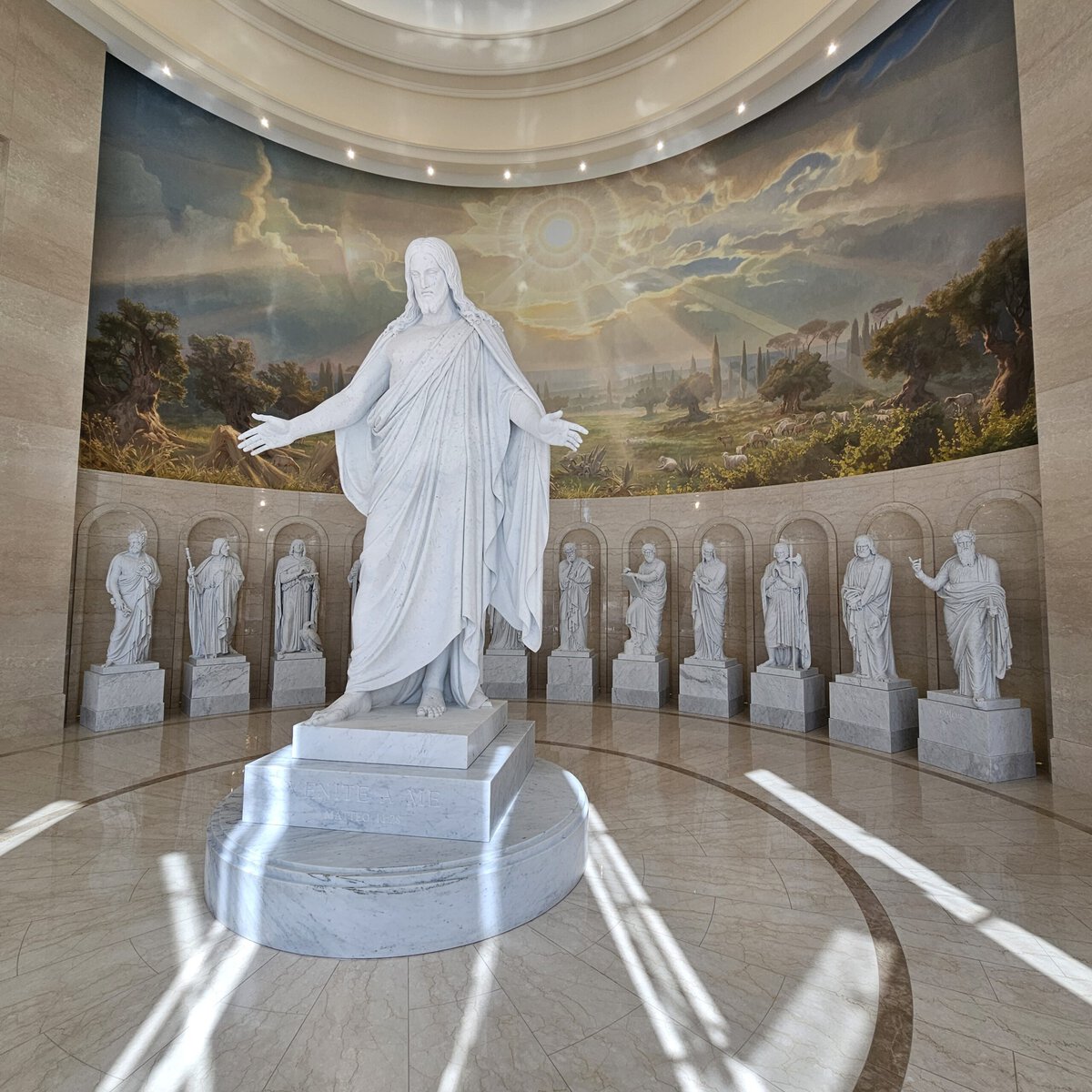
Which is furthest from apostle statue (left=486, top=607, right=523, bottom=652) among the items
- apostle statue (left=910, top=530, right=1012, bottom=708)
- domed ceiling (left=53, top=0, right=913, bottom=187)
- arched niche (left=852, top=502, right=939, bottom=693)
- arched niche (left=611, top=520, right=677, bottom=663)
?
domed ceiling (left=53, top=0, right=913, bottom=187)

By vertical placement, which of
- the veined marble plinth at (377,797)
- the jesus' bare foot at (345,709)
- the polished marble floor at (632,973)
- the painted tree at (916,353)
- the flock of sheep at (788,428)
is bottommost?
the polished marble floor at (632,973)

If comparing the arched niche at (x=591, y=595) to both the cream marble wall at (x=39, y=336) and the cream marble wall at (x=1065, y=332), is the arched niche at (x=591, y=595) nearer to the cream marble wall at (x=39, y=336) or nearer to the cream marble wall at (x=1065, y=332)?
the cream marble wall at (x=1065, y=332)

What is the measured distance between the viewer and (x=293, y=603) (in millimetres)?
8445

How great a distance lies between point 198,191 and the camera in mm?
9305

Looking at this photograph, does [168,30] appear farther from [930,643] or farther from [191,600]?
[930,643]

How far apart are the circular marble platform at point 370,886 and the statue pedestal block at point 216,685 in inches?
212

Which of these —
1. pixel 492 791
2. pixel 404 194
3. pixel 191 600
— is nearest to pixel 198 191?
pixel 404 194

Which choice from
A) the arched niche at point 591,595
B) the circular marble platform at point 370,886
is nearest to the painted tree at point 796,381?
the arched niche at point 591,595

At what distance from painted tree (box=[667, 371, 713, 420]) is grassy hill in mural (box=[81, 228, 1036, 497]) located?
0.07 feet

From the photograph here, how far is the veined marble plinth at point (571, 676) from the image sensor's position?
345 inches

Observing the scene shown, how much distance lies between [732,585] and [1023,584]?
358 cm

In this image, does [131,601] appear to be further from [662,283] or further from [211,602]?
[662,283]

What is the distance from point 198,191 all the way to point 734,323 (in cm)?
826

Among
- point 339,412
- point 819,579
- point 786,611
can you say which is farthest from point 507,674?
point 339,412
